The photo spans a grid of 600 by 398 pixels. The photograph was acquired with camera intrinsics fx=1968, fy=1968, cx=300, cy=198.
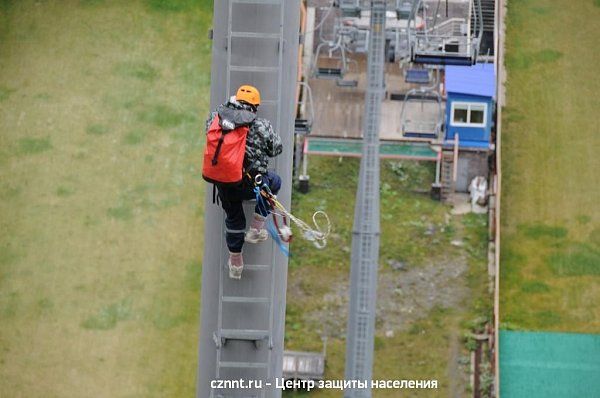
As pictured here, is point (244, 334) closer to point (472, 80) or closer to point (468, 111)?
point (468, 111)

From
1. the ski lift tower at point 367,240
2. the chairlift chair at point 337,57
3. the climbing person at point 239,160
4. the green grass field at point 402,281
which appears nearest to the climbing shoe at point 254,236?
the climbing person at point 239,160

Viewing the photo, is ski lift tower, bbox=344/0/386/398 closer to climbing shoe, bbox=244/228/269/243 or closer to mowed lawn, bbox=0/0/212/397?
mowed lawn, bbox=0/0/212/397

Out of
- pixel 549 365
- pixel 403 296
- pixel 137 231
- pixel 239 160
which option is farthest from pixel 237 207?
pixel 137 231

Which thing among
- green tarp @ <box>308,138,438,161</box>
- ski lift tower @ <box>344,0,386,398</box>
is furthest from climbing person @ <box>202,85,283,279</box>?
green tarp @ <box>308,138,438,161</box>

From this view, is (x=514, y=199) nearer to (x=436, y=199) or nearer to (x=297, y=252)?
(x=436, y=199)

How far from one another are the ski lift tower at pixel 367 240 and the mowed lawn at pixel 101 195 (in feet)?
18.9

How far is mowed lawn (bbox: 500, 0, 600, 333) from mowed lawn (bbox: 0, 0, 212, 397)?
660cm

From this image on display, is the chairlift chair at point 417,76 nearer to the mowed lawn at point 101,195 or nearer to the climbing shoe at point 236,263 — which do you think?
the mowed lawn at point 101,195

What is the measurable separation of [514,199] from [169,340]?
8.16m

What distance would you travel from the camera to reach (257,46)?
Result: 82.5 feet

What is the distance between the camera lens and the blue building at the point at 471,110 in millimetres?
42188

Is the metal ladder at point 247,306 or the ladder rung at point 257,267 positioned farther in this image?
the ladder rung at point 257,267

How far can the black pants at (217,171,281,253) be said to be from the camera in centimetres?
2510

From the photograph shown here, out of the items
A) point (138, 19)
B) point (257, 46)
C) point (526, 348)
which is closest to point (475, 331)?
point (526, 348)
